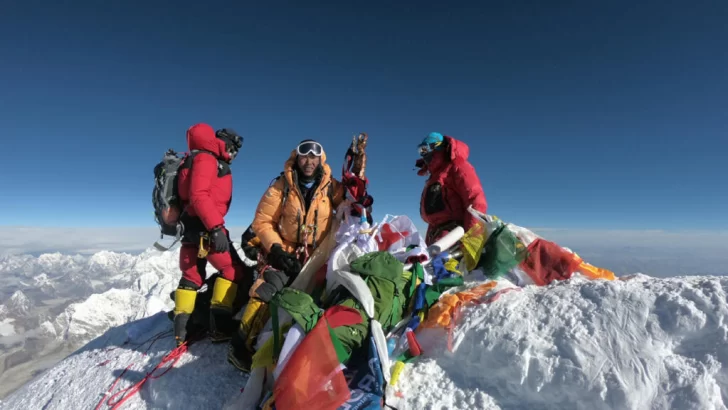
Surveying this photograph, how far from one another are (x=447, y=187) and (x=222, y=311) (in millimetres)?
4382

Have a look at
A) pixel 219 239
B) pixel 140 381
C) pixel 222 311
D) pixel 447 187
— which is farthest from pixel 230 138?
pixel 447 187

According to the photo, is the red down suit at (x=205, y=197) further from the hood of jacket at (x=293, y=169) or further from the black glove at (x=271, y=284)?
the hood of jacket at (x=293, y=169)

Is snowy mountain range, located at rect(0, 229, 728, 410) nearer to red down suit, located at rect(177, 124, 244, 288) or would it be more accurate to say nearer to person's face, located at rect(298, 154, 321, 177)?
red down suit, located at rect(177, 124, 244, 288)

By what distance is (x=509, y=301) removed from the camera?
3.54m

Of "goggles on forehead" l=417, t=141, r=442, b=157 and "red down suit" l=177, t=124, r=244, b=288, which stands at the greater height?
"goggles on forehead" l=417, t=141, r=442, b=157

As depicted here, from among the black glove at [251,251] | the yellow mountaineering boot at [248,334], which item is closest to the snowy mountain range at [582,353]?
the yellow mountaineering boot at [248,334]

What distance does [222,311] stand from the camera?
5.04 metres

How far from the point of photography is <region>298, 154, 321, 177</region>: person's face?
521 centimetres

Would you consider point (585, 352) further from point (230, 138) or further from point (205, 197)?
point (230, 138)

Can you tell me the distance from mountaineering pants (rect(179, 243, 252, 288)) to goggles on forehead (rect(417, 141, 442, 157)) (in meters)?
3.94

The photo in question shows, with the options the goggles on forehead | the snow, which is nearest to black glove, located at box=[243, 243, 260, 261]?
the snow

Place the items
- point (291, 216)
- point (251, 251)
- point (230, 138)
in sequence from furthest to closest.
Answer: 1. point (230, 138)
2. point (251, 251)
3. point (291, 216)

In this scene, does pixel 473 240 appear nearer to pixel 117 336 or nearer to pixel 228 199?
pixel 228 199

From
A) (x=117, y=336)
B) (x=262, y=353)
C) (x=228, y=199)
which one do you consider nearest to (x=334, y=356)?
(x=262, y=353)
